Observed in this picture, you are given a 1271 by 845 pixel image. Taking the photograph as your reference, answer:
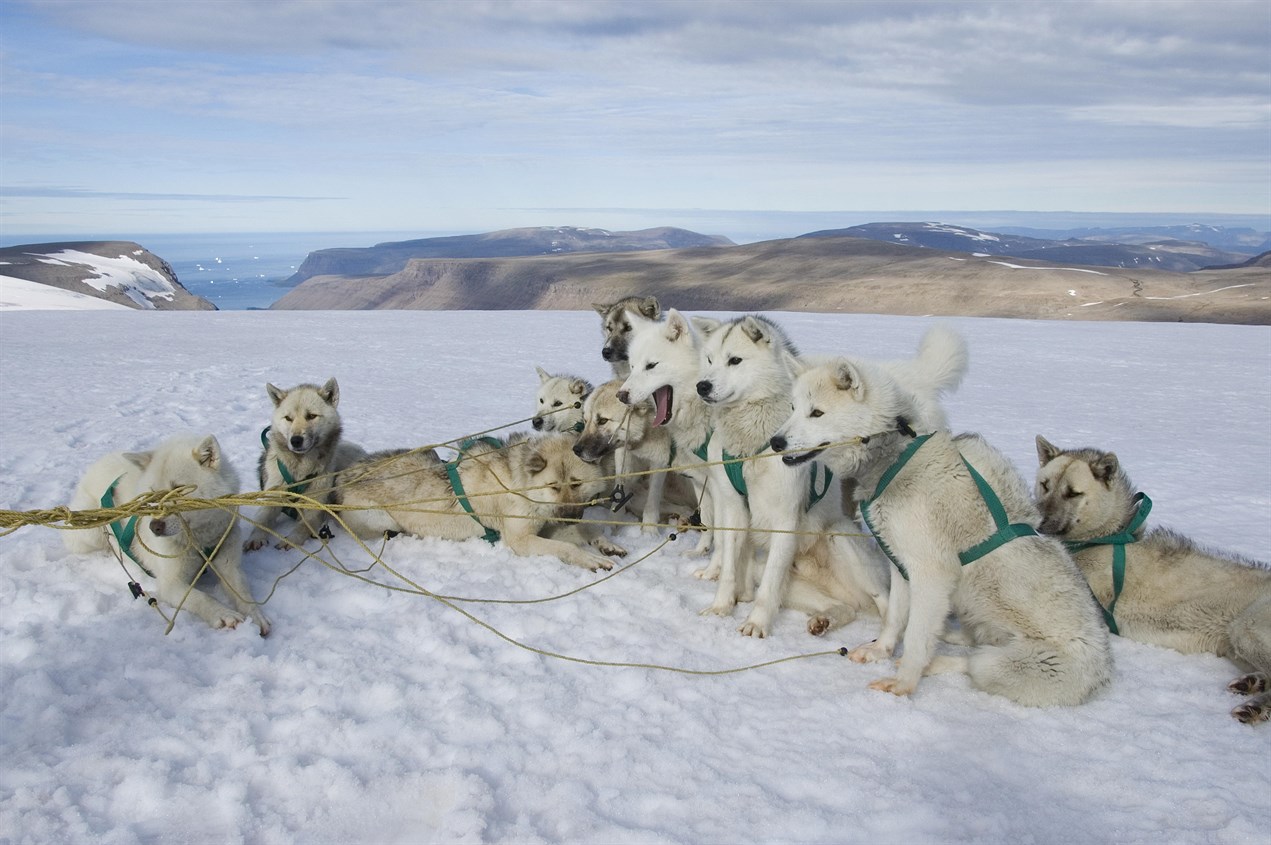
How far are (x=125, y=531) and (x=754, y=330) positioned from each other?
3051mm

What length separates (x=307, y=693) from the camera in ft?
10.4

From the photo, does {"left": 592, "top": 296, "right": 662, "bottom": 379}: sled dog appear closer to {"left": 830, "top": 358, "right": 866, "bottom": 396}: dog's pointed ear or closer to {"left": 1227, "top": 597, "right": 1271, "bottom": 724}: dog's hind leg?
{"left": 830, "top": 358, "right": 866, "bottom": 396}: dog's pointed ear

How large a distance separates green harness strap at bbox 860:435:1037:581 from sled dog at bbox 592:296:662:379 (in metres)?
2.34

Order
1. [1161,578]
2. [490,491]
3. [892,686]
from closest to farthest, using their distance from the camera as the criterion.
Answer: [892,686] < [1161,578] < [490,491]

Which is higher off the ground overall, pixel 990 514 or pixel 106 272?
pixel 106 272

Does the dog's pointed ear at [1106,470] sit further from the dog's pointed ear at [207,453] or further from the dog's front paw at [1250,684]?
the dog's pointed ear at [207,453]

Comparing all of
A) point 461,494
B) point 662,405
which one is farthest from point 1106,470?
point 461,494

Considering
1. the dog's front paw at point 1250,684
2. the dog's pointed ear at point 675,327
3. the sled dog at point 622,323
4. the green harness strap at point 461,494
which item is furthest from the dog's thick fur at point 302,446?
the dog's front paw at point 1250,684

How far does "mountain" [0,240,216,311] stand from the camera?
3170cm

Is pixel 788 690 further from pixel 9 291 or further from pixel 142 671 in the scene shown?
pixel 9 291

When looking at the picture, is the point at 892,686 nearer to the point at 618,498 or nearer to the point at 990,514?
the point at 990,514

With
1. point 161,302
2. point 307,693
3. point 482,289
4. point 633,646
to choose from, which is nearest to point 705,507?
point 633,646

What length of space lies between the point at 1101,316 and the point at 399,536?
71.1ft

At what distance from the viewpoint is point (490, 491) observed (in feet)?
16.1
